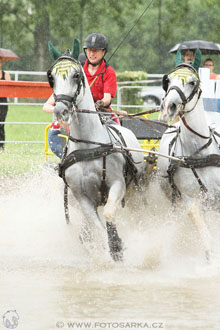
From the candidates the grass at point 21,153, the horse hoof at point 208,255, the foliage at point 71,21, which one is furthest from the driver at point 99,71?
the foliage at point 71,21

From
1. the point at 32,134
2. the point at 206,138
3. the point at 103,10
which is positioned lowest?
the point at 32,134

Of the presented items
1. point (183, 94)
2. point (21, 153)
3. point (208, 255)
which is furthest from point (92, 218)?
point (21, 153)

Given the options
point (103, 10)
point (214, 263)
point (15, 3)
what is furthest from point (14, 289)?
point (15, 3)

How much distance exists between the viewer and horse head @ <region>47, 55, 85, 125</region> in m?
6.29

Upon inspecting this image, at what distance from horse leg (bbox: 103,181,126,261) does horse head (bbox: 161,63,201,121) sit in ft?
2.65

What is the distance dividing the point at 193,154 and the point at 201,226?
0.66 m

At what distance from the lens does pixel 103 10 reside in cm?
3055

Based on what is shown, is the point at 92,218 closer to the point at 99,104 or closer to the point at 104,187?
the point at 104,187

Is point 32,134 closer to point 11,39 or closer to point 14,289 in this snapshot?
point 14,289

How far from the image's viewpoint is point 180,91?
6504mm

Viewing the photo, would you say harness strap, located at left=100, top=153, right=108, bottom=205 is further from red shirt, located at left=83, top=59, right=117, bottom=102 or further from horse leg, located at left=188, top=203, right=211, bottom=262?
red shirt, located at left=83, top=59, right=117, bottom=102

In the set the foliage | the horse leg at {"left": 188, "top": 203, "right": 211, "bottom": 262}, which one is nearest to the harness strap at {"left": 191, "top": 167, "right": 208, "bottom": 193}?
the horse leg at {"left": 188, "top": 203, "right": 211, "bottom": 262}

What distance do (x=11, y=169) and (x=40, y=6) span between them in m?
18.9

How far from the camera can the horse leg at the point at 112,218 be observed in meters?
6.66
